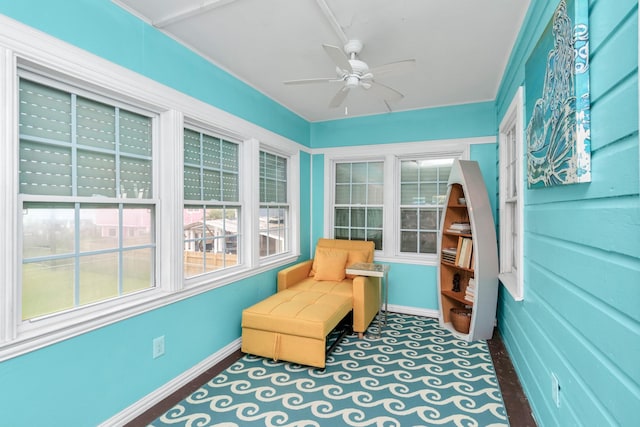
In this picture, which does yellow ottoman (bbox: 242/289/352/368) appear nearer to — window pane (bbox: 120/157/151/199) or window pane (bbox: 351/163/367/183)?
window pane (bbox: 120/157/151/199)

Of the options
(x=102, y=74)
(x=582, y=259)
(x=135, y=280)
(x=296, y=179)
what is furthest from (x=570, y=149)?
(x=296, y=179)

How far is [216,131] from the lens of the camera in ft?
9.34

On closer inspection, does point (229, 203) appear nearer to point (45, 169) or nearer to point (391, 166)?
point (45, 169)

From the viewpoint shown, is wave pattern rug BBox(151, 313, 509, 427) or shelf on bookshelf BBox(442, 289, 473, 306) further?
shelf on bookshelf BBox(442, 289, 473, 306)

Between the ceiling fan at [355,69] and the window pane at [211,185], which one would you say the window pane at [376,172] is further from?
the window pane at [211,185]

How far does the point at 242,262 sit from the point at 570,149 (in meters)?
2.82

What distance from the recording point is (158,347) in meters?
2.22

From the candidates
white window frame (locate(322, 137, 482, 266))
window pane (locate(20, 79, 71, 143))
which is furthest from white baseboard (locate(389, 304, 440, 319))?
window pane (locate(20, 79, 71, 143))

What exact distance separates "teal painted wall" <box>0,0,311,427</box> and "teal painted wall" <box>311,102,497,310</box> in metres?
1.67

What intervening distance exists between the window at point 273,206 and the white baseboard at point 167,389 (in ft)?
3.87

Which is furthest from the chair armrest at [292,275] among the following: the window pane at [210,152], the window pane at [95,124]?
the window pane at [95,124]

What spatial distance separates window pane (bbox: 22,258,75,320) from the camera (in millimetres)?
1648

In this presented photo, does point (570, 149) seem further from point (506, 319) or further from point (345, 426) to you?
point (506, 319)

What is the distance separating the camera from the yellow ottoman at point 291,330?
2576mm
